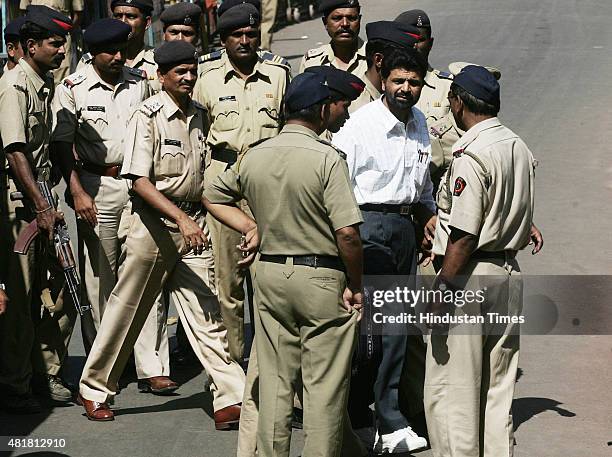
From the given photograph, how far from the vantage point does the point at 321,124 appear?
18.9 ft

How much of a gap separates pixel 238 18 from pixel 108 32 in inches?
30.0

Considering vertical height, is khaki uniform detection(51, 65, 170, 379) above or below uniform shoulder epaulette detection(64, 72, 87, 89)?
below

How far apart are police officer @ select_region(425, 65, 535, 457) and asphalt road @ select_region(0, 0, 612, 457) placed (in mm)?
684

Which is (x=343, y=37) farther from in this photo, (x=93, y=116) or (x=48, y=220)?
(x=48, y=220)

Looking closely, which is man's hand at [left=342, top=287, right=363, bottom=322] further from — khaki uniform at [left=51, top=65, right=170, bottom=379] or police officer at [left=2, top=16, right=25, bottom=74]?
police officer at [left=2, top=16, right=25, bottom=74]

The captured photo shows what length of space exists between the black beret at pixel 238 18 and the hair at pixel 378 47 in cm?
84

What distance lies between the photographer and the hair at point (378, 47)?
22.4 ft

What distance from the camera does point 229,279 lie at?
7887 mm

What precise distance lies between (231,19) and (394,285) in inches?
80.5

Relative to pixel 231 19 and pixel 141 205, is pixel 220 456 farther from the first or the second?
pixel 231 19

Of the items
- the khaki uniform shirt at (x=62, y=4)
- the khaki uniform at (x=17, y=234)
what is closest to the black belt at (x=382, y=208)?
the khaki uniform at (x=17, y=234)

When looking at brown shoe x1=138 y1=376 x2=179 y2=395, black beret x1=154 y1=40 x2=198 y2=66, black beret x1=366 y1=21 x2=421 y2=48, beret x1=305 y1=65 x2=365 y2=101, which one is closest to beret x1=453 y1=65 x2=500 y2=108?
beret x1=305 y1=65 x2=365 y2=101

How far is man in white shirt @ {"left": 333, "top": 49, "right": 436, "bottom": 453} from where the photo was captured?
656cm

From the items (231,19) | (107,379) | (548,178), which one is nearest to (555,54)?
(548,178)
